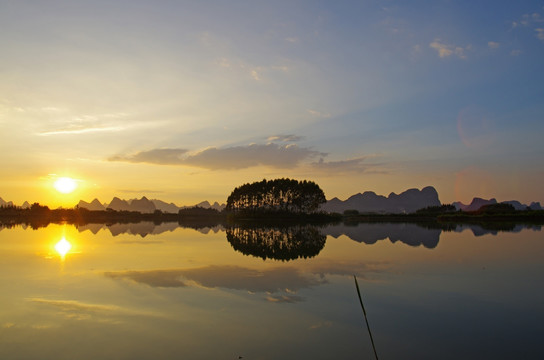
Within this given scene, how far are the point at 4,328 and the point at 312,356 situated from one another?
7.80 meters

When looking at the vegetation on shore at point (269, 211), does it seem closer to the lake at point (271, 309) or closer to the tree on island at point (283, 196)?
the tree on island at point (283, 196)

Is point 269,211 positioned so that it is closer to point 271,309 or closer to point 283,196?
point 283,196

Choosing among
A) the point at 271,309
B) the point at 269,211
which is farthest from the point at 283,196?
the point at 271,309

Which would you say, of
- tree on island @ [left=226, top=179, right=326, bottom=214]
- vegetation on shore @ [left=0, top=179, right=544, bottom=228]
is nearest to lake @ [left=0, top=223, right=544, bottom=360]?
vegetation on shore @ [left=0, top=179, right=544, bottom=228]

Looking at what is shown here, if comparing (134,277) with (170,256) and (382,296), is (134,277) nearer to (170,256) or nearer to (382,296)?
(170,256)

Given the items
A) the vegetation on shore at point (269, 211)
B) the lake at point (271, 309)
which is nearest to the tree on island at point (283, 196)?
the vegetation on shore at point (269, 211)

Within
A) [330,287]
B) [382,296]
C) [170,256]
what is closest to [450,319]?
[382,296]

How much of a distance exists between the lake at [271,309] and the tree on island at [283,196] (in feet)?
303

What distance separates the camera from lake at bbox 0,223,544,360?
25.6 ft

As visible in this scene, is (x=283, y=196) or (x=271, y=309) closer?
(x=271, y=309)

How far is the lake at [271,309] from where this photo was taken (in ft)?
25.6

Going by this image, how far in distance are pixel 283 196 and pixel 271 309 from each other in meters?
104

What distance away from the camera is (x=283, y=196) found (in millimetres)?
114188

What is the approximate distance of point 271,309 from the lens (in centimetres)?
1069
